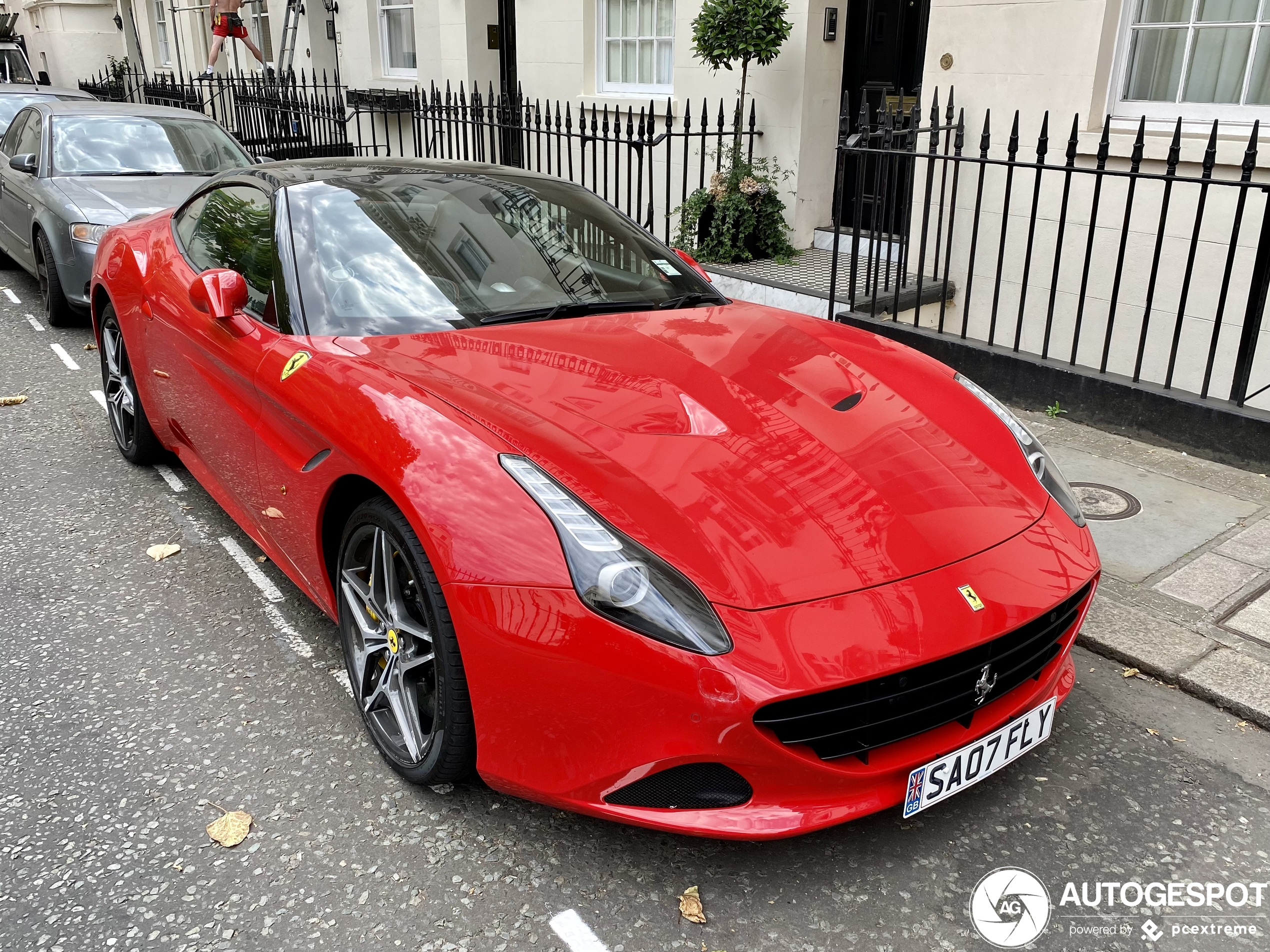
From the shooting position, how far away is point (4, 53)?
2025 cm

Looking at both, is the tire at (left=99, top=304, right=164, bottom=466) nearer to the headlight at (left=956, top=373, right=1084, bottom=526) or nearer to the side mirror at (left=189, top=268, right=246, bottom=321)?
the side mirror at (left=189, top=268, right=246, bottom=321)

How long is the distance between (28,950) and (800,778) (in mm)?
1705

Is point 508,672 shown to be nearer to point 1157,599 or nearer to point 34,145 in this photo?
point 1157,599

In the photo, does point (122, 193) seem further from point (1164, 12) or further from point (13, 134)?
point (1164, 12)

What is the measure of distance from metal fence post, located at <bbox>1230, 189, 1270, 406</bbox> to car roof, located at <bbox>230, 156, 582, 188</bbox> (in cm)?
325

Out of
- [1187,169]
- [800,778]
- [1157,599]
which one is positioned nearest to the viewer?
[800,778]

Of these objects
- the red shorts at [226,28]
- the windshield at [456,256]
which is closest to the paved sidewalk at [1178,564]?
the windshield at [456,256]

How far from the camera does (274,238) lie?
11.3ft

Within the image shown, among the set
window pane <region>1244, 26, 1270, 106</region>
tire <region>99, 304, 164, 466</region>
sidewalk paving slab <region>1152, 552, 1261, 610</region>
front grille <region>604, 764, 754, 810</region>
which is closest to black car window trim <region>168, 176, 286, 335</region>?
tire <region>99, 304, 164, 466</region>

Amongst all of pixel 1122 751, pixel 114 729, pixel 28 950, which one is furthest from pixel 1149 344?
pixel 28 950

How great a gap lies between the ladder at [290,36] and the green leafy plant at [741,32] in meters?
9.36

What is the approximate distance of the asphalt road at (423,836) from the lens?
2.25m

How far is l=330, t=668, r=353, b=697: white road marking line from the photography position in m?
3.19

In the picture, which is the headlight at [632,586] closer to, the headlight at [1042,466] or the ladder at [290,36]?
the headlight at [1042,466]
